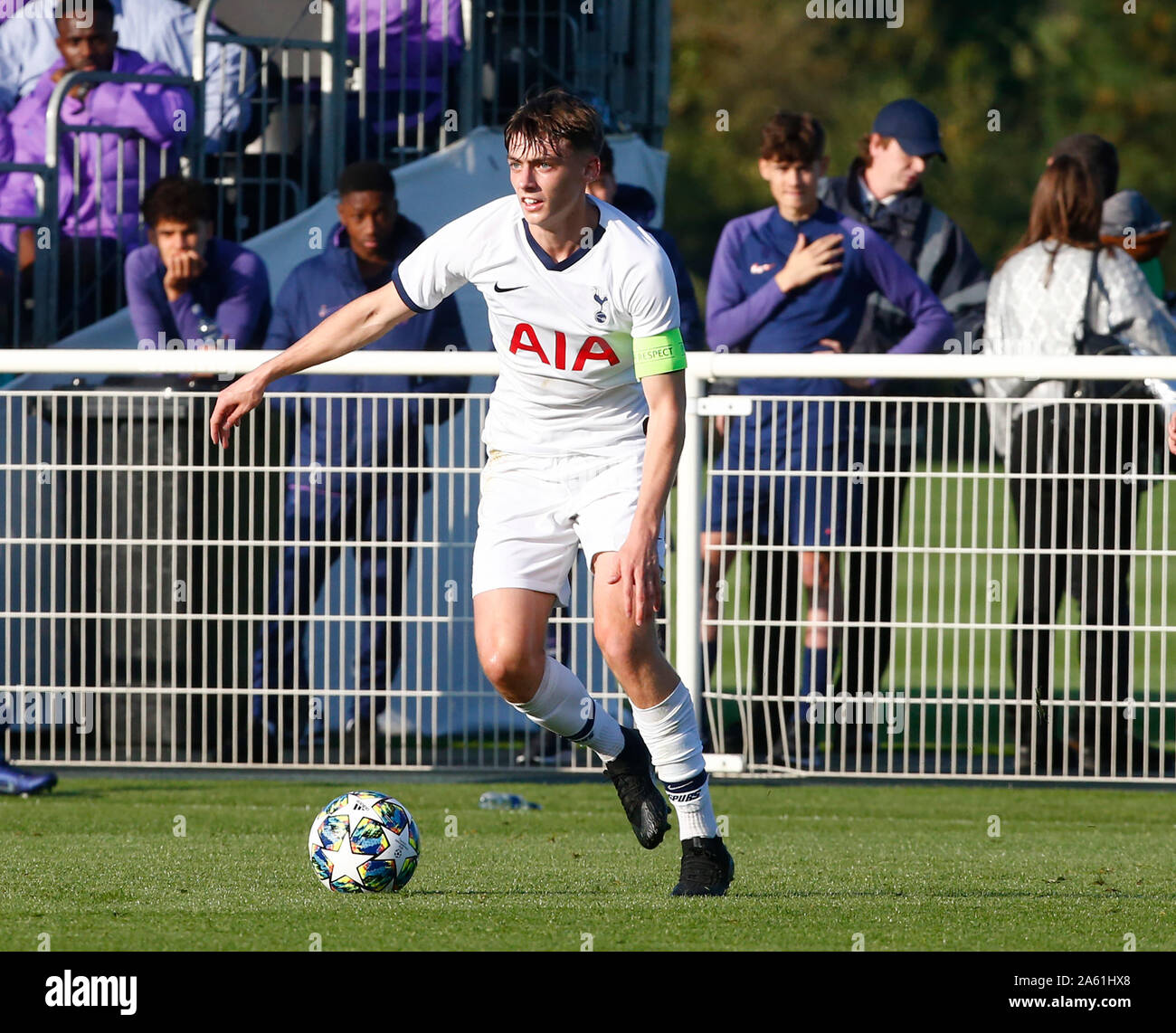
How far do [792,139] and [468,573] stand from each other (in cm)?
246

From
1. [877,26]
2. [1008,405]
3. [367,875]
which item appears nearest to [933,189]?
[877,26]

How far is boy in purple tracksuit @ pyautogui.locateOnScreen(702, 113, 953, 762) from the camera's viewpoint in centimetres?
810

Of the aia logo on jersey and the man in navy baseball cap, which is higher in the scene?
the man in navy baseball cap

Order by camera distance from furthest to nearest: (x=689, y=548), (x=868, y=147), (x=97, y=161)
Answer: (x=97, y=161)
(x=868, y=147)
(x=689, y=548)

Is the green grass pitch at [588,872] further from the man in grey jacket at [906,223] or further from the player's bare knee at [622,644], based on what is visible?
the man in grey jacket at [906,223]

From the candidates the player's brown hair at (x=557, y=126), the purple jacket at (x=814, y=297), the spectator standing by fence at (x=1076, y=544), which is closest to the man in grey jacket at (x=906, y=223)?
the purple jacket at (x=814, y=297)

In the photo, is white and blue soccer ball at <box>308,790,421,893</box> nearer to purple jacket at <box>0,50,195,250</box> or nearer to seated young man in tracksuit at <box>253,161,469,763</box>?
seated young man in tracksuit at <box>253,161,469,763</box>

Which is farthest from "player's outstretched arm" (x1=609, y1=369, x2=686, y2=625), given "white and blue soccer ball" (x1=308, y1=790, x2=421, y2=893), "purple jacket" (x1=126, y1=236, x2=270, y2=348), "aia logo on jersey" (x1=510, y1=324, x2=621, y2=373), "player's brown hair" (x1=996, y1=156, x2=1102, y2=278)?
"purple jacket" (x1=126, y1=236, x2=270, y2=348)

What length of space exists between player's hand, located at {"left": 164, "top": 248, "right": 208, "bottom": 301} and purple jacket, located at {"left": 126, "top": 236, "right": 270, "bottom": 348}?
24mm

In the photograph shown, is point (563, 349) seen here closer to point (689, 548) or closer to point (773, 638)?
point (689, 548)

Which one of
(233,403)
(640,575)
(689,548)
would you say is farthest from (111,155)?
(640,575)

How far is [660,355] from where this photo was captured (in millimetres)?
5473

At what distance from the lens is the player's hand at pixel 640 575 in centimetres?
535

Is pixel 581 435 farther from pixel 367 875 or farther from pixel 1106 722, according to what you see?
pixel 1106 722
